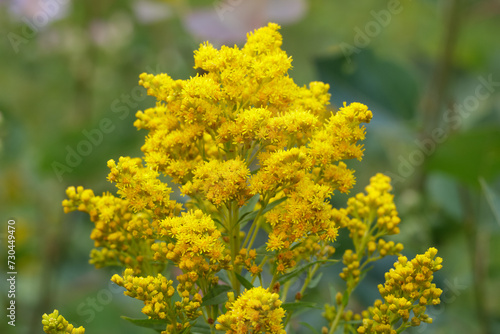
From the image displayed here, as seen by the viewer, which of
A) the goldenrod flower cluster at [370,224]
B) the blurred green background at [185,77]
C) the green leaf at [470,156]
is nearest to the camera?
the goldenrod flower cluster at [370,224]

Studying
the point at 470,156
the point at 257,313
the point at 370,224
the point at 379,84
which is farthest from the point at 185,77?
the point at 257,313

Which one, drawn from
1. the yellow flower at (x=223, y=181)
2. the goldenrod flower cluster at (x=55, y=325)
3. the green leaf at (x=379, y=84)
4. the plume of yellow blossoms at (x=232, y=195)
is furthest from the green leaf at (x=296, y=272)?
the green leaf at (x=379, y=84)

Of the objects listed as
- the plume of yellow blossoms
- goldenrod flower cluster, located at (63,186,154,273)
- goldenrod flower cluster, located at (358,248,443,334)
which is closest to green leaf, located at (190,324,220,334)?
the plume of yellow blossoms

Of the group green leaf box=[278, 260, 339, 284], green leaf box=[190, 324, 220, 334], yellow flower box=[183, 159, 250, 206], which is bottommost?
green leaf box=[190, 324, 220, 334]

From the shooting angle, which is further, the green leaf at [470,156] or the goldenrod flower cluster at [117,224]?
the green leaf at [470,156]

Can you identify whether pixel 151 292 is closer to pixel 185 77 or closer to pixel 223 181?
pixel 223 181

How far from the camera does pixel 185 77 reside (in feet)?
5.77

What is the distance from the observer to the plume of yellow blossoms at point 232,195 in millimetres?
747

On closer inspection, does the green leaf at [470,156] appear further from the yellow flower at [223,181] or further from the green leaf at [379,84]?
the yellow flower at [223,181]

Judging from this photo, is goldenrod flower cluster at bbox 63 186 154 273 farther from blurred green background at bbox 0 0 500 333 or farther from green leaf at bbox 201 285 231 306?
blurred green background at bbox 0 0 500 333

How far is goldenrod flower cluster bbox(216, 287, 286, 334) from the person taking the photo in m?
0.65

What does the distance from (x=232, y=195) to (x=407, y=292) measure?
0.94 ft

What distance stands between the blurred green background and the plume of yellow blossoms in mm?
612

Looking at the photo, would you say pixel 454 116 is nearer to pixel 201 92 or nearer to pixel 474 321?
pixel 474 321
